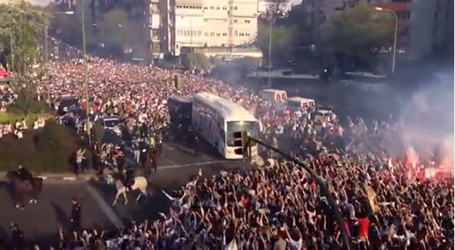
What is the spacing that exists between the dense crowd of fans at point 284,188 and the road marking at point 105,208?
85 millimetres

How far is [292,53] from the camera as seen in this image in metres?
4.52

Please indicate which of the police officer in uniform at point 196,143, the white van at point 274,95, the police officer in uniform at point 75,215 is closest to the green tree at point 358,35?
the white van at point 274,95

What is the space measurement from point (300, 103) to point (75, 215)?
1.73 meters

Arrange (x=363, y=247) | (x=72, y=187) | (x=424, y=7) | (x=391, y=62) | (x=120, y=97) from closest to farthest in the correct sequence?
(x=363, y=247) → (x=72, y=187) → (x=120, y=97) → (x=391, y=62) → (x=424, y=7)

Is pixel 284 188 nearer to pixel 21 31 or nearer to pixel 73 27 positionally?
pixel 73 27

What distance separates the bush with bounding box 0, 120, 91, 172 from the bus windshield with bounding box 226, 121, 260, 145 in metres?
0.90

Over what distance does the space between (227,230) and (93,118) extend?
1161 mm

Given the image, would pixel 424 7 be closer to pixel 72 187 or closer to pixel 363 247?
pixel 363 247

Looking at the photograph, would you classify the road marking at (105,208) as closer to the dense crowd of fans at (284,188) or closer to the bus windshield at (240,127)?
the dense crowd of fans at (284,188)

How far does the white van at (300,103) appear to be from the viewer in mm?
4512

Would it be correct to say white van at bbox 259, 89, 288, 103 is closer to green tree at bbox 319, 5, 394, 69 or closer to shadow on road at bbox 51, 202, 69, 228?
green tree at bbox 319, 5, 394, 69

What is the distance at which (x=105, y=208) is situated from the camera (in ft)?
12.8

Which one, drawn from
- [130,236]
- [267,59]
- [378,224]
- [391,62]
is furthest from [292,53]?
[130,236]

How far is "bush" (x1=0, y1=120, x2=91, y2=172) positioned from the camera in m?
3.80
